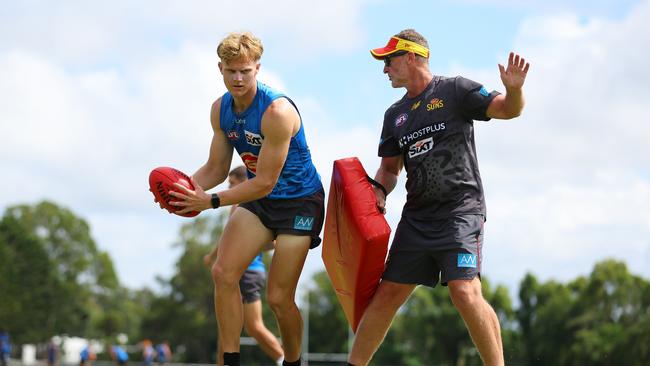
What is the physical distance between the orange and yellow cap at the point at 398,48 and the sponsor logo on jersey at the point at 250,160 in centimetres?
133

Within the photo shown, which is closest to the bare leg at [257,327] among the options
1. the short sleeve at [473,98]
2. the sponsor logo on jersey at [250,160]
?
the sponsor logo on jersey at [250,160]

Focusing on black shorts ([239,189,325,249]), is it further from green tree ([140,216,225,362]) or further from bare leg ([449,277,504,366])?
green tree ([140,216,225,362])

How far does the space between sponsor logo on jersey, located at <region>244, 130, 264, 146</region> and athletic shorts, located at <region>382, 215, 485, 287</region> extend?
4.53 ft

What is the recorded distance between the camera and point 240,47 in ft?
25.0

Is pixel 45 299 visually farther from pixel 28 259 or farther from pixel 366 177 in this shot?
pixel 366 177

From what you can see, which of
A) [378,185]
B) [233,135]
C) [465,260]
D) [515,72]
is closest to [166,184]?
[233,135]

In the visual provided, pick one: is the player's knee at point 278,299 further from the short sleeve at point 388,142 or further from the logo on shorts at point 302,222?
the short sleeve at point 388,142

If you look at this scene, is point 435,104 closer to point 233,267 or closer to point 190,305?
point 233,267

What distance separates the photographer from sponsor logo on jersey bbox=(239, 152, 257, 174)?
8.18 m

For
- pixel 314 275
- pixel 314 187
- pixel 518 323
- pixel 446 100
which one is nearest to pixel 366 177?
pixel 314 187

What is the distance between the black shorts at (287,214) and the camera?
26.6 feet

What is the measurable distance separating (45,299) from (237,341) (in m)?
79.9

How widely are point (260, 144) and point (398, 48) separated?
1.39m

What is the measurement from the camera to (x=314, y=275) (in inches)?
3674
